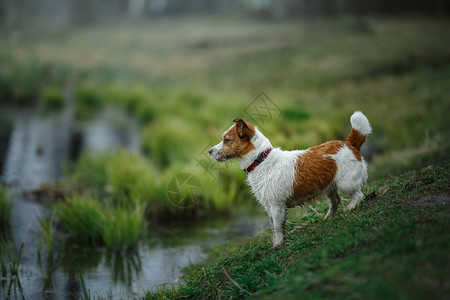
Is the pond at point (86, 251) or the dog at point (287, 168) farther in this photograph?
the pond at point (86, 251)

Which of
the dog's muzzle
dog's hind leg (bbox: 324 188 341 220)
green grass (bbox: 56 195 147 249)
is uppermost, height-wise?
the dog's muzzle

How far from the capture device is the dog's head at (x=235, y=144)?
4051 millimetres

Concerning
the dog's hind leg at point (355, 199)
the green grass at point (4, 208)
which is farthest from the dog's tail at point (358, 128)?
the green grass at point (4, 208)

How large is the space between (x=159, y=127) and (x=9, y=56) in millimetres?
12584

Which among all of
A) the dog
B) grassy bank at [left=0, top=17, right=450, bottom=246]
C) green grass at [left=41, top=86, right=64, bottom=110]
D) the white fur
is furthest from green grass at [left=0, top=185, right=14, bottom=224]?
green grass at [left=41, top=86, right=64, bottom=110]

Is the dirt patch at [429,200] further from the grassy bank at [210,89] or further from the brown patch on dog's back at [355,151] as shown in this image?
the grassy bank at [210,89]

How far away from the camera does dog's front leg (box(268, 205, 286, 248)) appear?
13.6 feet

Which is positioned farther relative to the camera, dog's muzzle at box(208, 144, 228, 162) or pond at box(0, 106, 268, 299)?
pond at box(0, 106, 268, 299)

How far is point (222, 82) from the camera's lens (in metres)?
22.5

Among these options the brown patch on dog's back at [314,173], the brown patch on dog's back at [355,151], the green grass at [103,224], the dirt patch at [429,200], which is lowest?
the green grass at [103,224]

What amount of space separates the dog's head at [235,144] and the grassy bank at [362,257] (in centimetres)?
96

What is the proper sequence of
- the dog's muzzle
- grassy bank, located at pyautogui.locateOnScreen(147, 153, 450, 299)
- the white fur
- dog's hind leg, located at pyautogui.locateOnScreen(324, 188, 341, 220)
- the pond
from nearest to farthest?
1. grassy bank, located at pyautogui.locateOnScreen(147, 153, 450, 299)
2. the dog's muzzle
3. the white fur
4. dog's hind leg, located at pyautogui.locateOnScreen(324, 188, 341, 220)
5. the pond

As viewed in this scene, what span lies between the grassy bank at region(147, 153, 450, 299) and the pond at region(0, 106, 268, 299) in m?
1.03

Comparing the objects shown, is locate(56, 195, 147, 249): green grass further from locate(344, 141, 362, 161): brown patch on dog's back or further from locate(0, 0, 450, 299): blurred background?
locate(344, 141, 362, 161): brown patch on dog's back
